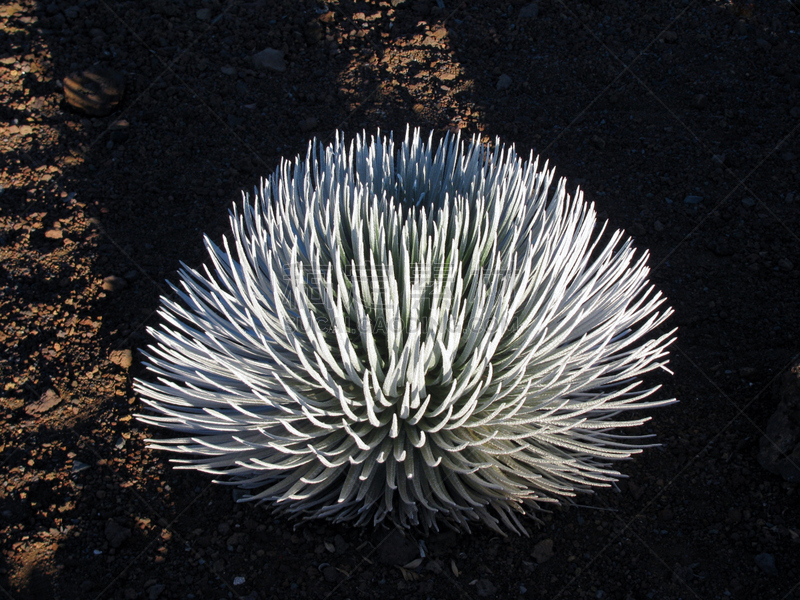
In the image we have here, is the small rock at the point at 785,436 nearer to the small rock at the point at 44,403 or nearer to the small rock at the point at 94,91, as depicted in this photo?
the small rock at the point at 44,403

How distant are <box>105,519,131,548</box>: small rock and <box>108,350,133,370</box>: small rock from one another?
623 millimetres

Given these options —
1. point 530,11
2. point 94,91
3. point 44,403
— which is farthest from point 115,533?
point 530,11

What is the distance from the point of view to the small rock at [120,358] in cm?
234

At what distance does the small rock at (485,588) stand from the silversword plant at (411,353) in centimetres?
16

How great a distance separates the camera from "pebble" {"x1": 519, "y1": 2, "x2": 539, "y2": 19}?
3773 millimetres

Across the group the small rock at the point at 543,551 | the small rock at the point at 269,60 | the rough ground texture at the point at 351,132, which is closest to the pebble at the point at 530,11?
the rough ground texture at the point at 351,132

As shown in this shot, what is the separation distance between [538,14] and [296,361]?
2.93m

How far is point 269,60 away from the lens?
3543 millimetres

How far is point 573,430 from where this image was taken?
73.7 inches

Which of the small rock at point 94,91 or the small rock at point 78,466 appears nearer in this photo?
the small rock at point 78,466

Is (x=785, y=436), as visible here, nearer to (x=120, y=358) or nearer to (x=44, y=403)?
(x=120, y=358)

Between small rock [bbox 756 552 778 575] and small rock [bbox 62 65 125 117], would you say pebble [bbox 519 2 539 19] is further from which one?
small rock [bbox 756 552 778 575]

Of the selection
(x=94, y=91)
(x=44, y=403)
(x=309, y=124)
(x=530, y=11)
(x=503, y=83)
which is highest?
(x=530, y=11)

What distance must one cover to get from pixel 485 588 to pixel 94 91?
2.96 meters
